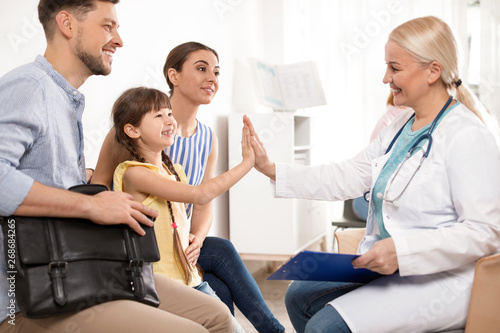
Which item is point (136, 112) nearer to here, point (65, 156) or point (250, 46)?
point (65, 156)

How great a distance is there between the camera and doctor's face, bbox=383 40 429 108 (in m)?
1.55

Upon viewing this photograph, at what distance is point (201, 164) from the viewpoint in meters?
2.29

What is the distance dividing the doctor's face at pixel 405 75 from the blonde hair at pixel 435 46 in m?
0.02

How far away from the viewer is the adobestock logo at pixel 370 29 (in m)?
5.00

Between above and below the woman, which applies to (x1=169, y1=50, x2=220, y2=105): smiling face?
above

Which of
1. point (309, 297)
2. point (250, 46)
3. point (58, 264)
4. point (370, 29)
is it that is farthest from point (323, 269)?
point (370, 29)

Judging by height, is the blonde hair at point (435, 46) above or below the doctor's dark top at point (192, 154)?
above

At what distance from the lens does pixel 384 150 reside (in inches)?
69.7

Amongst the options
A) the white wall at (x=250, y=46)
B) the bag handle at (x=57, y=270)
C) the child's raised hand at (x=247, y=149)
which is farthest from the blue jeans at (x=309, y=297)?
the white wall at (x=250, y=46)

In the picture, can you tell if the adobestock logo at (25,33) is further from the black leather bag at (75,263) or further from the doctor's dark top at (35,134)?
the black leather bag at (75,263)

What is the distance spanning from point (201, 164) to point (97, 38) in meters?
0.93

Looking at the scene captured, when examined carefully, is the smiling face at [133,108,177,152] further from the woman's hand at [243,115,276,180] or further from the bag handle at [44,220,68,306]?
the bag handle at [44,220,68,306]

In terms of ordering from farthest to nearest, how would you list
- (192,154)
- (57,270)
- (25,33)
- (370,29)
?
(370,29)
(192,154)
(25,33)
(57,270)

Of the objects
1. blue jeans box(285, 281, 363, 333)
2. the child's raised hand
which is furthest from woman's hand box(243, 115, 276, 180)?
blue jeans box(285, 281, 363, 333)
